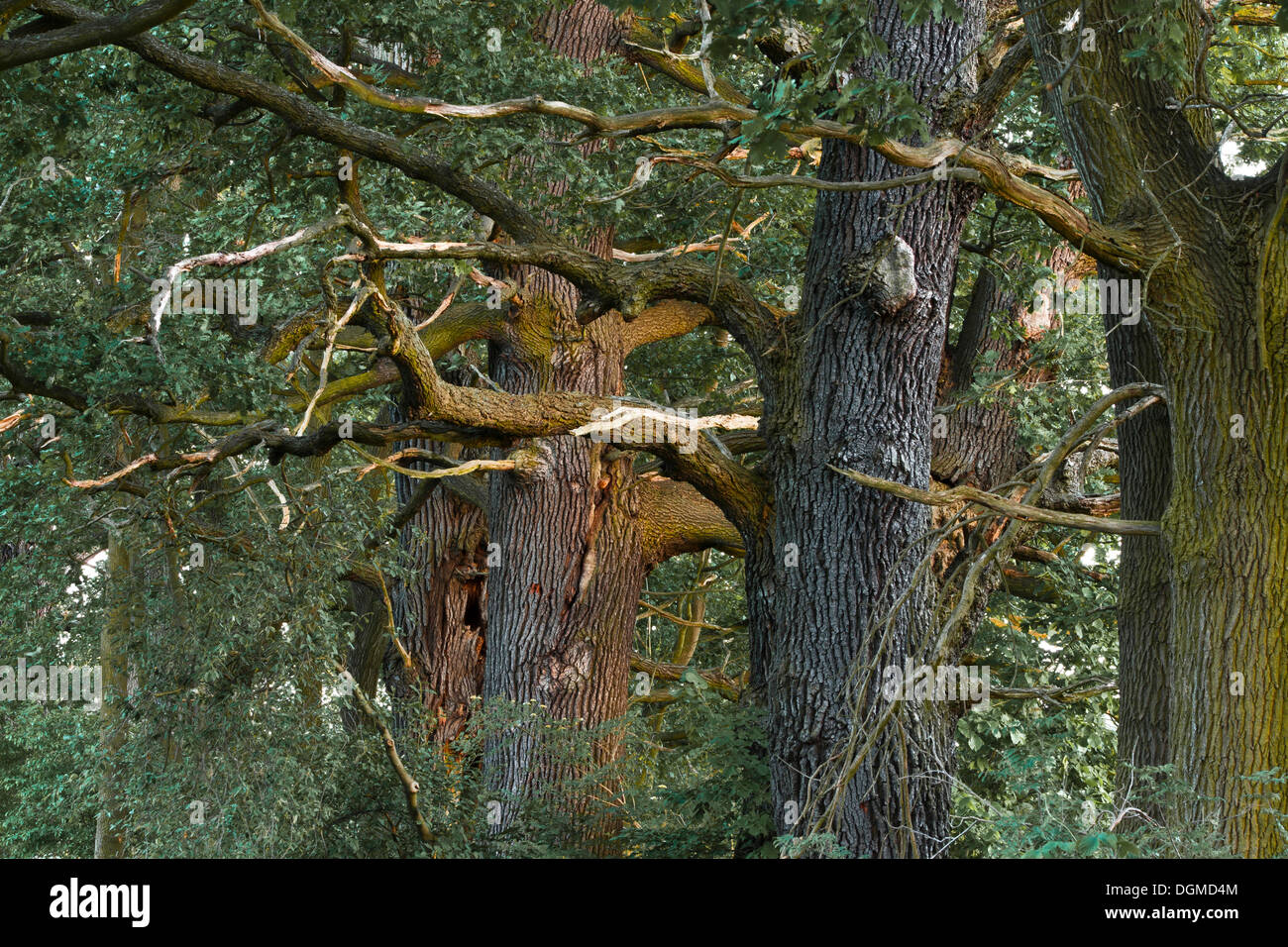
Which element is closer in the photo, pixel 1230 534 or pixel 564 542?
pixel 1230 534

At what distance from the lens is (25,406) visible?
8055 mm

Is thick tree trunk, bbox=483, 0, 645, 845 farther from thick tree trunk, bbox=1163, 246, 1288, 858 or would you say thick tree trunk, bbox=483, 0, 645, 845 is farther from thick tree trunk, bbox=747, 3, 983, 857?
thick tree trunk, bbox=1163, 246, 1288, 858

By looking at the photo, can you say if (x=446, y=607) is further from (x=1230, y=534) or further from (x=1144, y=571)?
(x=1230, y=534)

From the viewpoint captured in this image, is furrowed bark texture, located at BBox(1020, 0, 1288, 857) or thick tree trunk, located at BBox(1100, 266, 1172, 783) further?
thick tree trunk, located at BBox(1100, 266, 1172, 783)

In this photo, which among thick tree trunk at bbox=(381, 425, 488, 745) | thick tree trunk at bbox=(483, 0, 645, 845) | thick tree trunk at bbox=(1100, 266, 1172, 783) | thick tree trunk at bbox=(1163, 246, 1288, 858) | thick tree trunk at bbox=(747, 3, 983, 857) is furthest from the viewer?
thick tree trunk at bbox=(381, 425, 488, 745)

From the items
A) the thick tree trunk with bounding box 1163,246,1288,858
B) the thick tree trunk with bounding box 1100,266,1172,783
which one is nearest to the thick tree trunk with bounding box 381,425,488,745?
the thick tree trunk with bounding box 1100,266,1172,783

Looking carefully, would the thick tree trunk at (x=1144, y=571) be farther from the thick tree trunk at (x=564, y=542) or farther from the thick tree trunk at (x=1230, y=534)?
the thick tree trunk at (x=564, y=542)

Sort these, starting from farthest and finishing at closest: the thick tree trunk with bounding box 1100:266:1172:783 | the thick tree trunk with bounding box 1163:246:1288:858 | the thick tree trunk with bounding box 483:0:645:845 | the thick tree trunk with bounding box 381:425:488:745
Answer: the thick tree trunk with bounding box 381:425:488:745
the thick tree trunk with bounding box 483:0:645:845
the thick tree trunk with bounding box 1100:266:1172:783
the thick tree trunk with bounding box 1163:246:1288:858

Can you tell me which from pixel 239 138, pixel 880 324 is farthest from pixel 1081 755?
pixel 239 138

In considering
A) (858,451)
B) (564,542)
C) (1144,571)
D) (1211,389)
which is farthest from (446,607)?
(1211,389)

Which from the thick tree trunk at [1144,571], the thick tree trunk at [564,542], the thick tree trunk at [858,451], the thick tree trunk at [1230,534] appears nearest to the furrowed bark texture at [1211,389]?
the thick tree trunk at [1230,534]

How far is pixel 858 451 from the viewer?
22.4ft

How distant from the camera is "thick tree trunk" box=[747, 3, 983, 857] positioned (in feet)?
21.6
